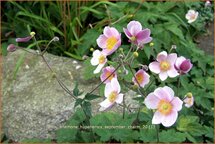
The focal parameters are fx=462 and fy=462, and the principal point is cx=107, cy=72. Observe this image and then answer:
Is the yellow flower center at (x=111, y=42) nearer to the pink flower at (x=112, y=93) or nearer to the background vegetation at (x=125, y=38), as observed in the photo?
the pink flower at (x=112, y=93)

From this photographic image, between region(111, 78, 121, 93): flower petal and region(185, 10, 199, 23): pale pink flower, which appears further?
region(185, 10, 199, 23): pale pink flower

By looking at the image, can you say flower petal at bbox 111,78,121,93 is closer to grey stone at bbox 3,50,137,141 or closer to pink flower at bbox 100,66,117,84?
pink flower at bbox 100,66,117,84

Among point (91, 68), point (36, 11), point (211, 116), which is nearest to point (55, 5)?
point (36, 11)

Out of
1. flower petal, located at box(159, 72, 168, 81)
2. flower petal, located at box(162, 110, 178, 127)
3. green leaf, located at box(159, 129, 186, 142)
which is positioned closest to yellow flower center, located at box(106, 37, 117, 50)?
flower petal, located at box(159, 72, 168, 81)

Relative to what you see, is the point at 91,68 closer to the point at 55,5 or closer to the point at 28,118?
the point at 28,118

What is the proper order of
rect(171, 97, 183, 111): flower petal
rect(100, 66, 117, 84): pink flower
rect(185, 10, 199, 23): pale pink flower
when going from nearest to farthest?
rect(171, 97, 183, 111): flower petal
rect(100, 66, 117, 84): pink flower
rect(185, 10, 199, 23): pale pink flower

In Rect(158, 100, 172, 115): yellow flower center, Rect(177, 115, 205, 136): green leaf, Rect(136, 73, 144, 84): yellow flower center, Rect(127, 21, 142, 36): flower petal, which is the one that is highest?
Rect(127, 21, 142, 36): flower petal

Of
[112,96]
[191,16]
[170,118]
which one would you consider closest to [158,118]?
[170,118]
